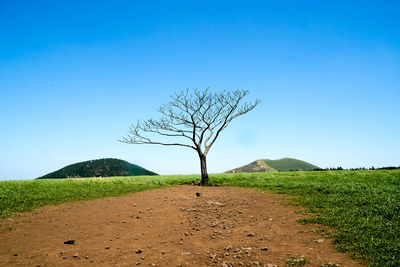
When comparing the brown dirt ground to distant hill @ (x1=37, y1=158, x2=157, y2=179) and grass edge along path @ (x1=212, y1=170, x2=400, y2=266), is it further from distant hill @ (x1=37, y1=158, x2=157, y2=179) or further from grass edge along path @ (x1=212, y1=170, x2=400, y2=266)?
distant hill @ (x1=37, y1=158, x2=157, y2=179)

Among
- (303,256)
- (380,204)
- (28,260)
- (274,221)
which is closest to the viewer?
(303,256)

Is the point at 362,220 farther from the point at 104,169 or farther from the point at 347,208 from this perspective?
the point at 104,169

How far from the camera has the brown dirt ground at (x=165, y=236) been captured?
6898mm

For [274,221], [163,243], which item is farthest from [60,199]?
[274,221]

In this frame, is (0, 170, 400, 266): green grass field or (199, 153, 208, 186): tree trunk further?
(199, 153, 208, 186): tree trunk

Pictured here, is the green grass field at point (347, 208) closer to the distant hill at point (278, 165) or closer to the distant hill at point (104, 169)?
the distant hill at point (278, 165)

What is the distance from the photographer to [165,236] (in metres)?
8.99

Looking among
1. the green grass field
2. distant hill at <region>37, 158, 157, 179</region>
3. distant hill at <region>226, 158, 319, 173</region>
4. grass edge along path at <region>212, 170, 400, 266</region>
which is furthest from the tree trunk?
distant hill at <region>37, 158, 157, 179</region>

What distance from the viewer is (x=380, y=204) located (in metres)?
11.1

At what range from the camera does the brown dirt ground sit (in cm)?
690

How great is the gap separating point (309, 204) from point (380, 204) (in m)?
3.01

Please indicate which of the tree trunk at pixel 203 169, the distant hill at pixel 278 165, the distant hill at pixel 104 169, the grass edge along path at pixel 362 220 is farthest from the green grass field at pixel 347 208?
the distant hill at pixel 104 169

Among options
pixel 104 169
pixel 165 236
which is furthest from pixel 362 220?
pixel 104 169

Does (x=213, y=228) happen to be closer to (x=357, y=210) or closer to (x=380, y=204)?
(x=357, y=210)
